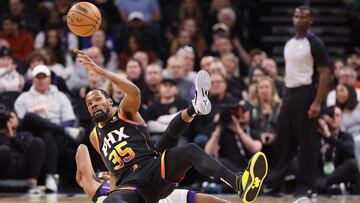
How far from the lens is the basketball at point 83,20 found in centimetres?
1001

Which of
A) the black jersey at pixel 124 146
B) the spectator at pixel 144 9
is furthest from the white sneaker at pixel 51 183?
the spectator at pixel 144 9

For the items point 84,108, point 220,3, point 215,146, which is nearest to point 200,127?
point 215,146

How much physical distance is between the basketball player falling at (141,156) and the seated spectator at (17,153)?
143 inches

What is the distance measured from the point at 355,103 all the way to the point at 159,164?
5.85 meters

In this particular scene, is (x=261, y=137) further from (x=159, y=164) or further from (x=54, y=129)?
(x=159, y=164)

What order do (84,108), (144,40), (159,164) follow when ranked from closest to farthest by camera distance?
(159,164), (84,108), (144,40)

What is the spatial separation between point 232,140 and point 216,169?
15.6 ft

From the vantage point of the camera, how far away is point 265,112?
14.0 metres

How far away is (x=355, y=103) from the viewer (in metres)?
14.0

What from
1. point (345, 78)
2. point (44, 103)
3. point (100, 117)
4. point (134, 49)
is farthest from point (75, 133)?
point (345, 78)

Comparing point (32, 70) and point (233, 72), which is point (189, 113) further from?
point (233, 72)

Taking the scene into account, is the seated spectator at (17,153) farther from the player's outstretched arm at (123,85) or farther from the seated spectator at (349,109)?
the seated spectator at (349,109)

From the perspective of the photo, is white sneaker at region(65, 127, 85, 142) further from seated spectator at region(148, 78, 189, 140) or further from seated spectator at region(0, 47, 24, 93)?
seated spectator at region(0, 47, 24, 93)

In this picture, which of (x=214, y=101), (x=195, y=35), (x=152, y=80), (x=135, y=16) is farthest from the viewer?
(x=135, y=16)
